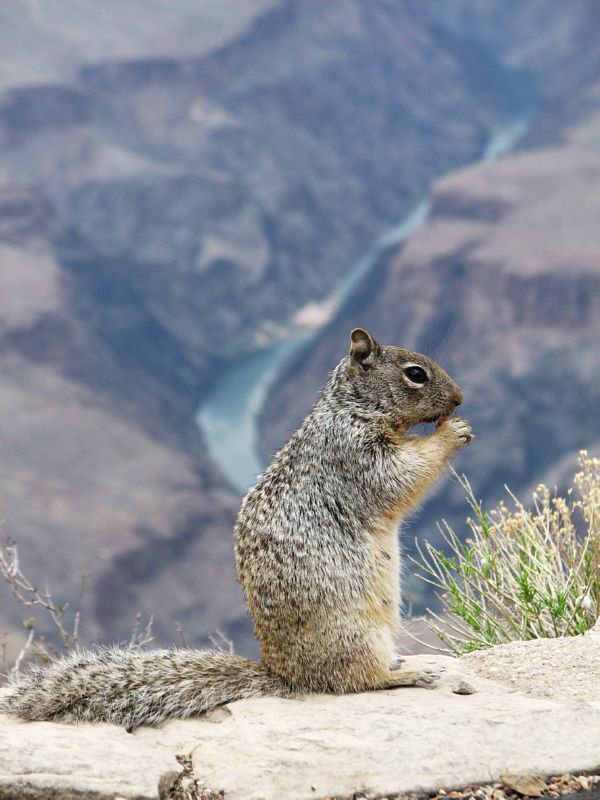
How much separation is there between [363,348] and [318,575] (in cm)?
169

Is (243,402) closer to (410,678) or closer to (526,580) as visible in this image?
(526,580)

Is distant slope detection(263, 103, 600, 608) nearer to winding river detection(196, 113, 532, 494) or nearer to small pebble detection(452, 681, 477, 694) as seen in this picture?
winding river detection(196, 113, 532, 494)

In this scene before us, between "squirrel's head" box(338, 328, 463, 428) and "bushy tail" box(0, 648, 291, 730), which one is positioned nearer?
"bushy tail" box(0, 648, 291, 730)

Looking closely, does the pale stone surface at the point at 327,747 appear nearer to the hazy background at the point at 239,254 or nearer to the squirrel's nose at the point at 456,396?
the squirrel's nose at the point at 456,396

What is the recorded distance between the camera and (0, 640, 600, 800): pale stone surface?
17.9ft

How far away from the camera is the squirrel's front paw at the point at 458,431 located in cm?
708

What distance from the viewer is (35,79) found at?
81.1 meters

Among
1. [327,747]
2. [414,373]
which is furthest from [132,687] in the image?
[414,373]

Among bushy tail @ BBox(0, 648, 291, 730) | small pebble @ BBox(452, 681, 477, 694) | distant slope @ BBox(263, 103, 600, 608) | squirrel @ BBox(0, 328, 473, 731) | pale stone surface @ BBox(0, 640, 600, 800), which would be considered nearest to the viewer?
pale stone surface @ BBox(0, 640, 600, 800)

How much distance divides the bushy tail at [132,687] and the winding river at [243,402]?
2144 inches

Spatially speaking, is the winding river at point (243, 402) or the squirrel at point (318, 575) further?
the winding river at point (243, 402)

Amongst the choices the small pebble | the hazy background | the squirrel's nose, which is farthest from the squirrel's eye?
the hazy background

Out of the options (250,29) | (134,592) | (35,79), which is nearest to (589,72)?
(250,29)

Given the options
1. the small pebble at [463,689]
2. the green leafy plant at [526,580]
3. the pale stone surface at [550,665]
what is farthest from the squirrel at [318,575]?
the green leafy plant at [526,580]
